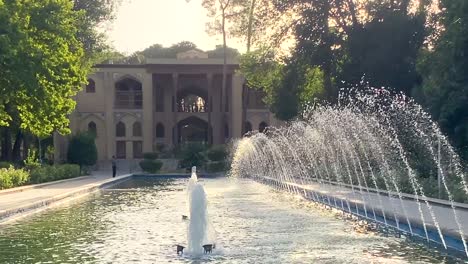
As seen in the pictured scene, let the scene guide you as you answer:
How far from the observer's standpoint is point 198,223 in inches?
332

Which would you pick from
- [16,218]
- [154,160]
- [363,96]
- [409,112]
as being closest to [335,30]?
[363,96]

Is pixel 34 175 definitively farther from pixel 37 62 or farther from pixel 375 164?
pixel 375 164

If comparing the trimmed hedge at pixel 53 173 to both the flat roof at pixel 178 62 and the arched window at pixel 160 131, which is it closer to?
the flat roof at pixel 178 62

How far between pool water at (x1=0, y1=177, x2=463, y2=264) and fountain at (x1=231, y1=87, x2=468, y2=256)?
0.81 meters

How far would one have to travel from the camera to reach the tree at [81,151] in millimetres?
37531

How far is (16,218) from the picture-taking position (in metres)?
12.8

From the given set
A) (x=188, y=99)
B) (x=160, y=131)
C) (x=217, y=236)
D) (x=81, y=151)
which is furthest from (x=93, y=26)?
(x=217, y=236)

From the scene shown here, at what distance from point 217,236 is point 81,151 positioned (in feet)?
95.6

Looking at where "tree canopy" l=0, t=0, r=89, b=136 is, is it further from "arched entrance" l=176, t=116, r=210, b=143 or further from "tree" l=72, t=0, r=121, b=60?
"arched entrance" l=176, t=116, r=210, b=143

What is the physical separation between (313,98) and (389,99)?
6.96 meters

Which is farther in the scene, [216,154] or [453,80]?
[216,154]

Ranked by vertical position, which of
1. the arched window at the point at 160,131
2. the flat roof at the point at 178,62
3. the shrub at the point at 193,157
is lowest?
the shrub at the point at 193,157

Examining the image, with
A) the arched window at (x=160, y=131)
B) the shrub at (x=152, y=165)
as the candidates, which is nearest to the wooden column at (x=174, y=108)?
the arched window at (x=160, y=131)

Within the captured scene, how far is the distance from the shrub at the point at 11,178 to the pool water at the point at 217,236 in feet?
20.4
